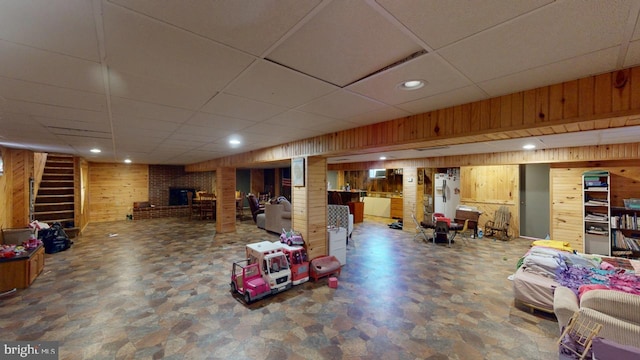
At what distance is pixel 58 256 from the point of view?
5109 millimetres

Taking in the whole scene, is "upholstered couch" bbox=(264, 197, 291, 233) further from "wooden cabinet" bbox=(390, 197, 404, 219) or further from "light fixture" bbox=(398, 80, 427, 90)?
"light fixture" bbox=(398, 80, 427, 90)

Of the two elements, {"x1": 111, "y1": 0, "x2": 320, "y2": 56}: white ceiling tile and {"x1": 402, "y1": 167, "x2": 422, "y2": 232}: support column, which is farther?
{"x1": 402, "y1": 167, "x2": 422, "y2": 232}: support column

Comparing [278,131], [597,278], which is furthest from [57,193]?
[597,278]

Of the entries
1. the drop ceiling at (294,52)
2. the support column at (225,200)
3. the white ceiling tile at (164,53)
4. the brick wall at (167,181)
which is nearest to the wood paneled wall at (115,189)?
the brick wall at (167,181)

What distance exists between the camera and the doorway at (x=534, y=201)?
21.8 ft

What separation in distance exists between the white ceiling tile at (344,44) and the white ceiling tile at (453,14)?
0.27 ft

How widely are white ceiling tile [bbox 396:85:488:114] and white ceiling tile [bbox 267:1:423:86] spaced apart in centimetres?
81

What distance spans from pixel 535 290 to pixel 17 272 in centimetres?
705

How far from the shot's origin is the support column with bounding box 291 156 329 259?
4199 millimetres

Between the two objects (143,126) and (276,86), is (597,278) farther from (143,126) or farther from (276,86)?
(143,126)

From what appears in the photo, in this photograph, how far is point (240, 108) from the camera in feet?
7.89

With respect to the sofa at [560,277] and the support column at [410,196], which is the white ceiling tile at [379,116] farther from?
the support column at [410,196]

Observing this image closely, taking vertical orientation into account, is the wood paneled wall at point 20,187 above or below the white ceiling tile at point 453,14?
below

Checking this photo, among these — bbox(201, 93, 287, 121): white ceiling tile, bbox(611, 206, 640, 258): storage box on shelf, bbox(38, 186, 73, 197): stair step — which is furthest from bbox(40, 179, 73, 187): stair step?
bbox(611, 206, 640, 258): storage box on shelf
